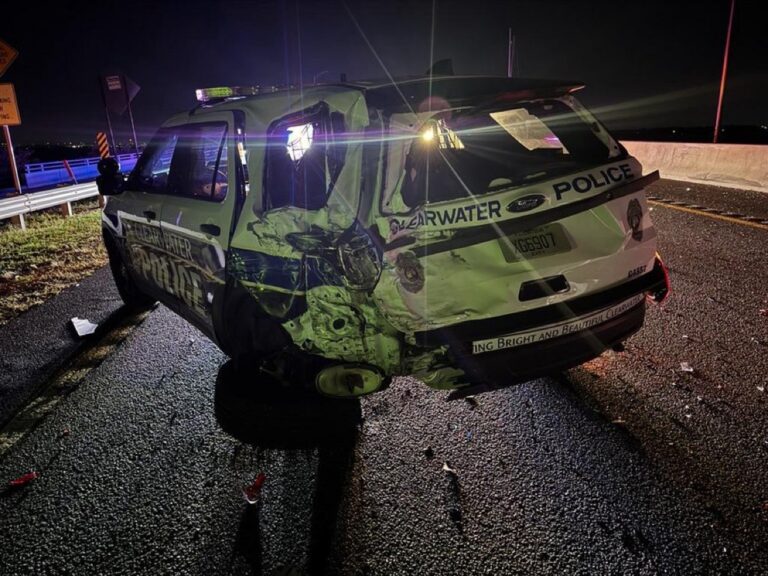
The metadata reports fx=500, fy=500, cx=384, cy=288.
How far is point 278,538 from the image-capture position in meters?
2.15

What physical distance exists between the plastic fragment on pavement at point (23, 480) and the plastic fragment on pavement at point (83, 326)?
2.19 meters

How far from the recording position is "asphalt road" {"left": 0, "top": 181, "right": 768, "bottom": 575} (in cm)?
204

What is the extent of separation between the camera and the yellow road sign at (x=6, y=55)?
8898mm

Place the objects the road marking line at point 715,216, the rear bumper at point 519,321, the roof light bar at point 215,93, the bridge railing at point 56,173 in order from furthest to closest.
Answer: the bridge railing at point 56,173
the road marking line at point 715,216
the roof light bar at point 215,93
the rear bumper at point 519,321

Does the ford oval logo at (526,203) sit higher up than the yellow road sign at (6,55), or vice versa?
the yellow road sign at (6,55)

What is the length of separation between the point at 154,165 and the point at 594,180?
367 cm

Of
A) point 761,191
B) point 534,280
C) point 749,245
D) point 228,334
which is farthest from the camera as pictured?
point 761,191

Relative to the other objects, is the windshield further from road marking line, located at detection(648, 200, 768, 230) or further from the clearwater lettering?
road marking line, located at detection(648, 200, 768, 230)

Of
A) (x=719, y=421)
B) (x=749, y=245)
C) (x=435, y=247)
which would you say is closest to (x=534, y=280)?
(x=435, y=247)

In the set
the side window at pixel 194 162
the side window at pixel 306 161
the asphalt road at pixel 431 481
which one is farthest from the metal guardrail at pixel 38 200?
the side window at pixel 306 161

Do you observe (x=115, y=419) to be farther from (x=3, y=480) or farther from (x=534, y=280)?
(x=534, y=280)

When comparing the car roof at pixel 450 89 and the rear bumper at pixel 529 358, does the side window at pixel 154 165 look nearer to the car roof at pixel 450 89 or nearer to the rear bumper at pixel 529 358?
the car roof at pixel 450 89

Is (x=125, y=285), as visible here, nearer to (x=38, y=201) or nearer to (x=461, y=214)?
(x=461, y=214)

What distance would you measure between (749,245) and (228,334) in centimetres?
636
